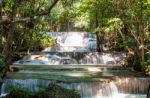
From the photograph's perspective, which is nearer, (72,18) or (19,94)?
(19,94)

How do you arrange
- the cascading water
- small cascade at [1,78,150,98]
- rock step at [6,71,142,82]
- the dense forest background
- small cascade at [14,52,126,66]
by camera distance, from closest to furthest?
the dense forest background
small cascade at [1,78,150,98]
the cascading water
rock step at [6,71,142,82]
small cascade at [14,52,126,66]

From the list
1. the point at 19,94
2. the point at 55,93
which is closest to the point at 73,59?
the point at 55,93

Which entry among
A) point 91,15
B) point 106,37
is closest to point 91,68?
point 91,15

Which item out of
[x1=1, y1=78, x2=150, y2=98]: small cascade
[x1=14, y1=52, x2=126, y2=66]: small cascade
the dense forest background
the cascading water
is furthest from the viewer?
[x1=14, y1=52, x2=126, y2=66]: small cascade

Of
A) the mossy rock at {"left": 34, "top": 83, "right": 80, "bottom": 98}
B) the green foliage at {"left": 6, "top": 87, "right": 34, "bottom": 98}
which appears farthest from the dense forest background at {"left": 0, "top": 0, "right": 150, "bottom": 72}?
the mossy rock at {"left": 34, "top": 83, "right": 80, "bottom": 98}

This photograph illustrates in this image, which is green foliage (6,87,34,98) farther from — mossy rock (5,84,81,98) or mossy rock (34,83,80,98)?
mossy rock (34,83,80,98)

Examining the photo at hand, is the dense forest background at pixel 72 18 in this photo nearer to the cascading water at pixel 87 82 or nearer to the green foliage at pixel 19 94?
the green foliage at pixel 19 94

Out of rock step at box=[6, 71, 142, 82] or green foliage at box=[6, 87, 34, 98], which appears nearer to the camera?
green foliage at box=[6, 87, 34, 98]

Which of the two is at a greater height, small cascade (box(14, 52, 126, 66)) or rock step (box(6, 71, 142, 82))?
small cascade (box(14, 52, 126, 66))

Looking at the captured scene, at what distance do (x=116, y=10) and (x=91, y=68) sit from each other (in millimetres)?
4067

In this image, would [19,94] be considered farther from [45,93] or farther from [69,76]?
[69,76]

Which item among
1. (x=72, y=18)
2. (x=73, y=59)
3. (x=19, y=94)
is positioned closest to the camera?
(x=19, y=94)

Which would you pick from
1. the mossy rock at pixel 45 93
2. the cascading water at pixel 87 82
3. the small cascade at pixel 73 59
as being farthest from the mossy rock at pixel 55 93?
the small cascade at pixel 73 59

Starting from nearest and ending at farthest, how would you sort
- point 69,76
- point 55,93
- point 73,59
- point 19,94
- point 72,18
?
point 19,94
point 55,93
point 69,76
point 72,18
point 73,59
